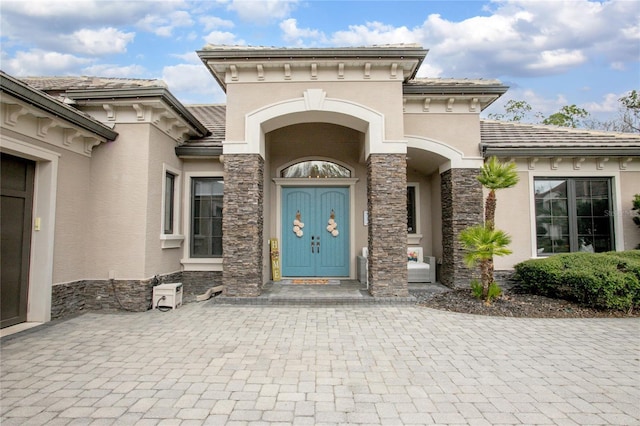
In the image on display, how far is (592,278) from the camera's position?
5.93m

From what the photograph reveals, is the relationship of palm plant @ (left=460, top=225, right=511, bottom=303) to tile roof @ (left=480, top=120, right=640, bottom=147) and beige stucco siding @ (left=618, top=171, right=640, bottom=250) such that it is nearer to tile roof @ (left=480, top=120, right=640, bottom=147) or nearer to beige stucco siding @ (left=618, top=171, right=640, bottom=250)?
tile roof @ (left=480, top=120, right=640, bottom=147)

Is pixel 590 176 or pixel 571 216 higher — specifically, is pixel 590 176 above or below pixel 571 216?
above

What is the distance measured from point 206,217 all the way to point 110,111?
10.2ft

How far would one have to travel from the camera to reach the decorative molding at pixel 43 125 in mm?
5258

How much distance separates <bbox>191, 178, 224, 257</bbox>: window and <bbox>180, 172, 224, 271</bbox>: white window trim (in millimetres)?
105

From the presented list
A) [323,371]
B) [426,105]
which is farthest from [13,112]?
[426,105]

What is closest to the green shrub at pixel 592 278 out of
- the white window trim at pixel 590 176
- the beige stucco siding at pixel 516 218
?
the beige stucco siding at pixel 516 218

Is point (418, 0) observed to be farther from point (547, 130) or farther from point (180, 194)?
point (180, 194)

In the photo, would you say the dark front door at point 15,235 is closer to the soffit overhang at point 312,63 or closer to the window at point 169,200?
the window at point 169,200

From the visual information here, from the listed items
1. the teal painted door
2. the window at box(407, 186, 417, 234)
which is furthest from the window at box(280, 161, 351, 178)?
the window at box(407, 186, 417, 234)

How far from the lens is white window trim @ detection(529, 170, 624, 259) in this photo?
793 cm

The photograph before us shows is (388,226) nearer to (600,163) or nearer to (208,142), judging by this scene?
(208,142)

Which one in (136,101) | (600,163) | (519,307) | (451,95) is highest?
(451,95)

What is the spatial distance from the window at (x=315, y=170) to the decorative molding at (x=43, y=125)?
16.9ft
